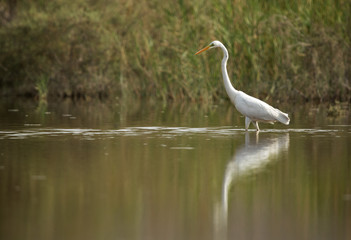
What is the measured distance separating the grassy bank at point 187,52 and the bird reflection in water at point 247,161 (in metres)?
9.06

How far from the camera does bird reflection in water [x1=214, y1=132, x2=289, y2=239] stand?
6.25 m

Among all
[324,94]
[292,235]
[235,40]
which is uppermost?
[235,40]

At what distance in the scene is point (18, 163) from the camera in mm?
9430

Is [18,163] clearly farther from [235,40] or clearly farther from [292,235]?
[235,40]

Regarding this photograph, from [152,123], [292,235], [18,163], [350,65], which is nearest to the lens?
[292,235]

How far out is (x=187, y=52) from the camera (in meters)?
23.8

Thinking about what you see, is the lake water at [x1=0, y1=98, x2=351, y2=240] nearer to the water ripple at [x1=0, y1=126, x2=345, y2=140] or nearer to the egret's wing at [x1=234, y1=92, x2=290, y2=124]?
the water ripple at [x1=0, y1=126, x2=345, y2=140]

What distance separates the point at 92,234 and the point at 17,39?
88.9 feet

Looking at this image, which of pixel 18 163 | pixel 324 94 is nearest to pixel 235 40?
pixel 324 94

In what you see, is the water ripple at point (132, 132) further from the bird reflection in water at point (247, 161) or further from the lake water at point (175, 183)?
the bird reflection in water at point (247, 161)

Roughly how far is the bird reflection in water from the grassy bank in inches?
357

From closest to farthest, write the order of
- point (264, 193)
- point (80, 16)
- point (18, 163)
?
1. point (264, 193)
2. point (18, 163)
3. point (80, 16)

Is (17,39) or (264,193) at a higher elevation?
(17,39)

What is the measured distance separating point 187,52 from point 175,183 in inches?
634
